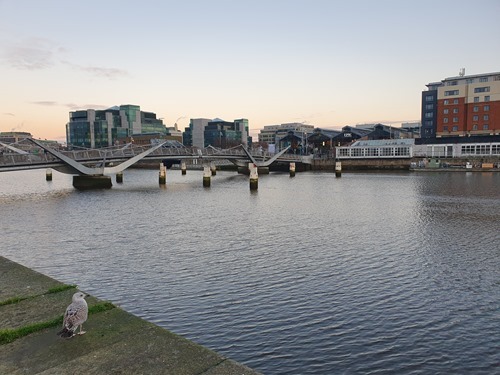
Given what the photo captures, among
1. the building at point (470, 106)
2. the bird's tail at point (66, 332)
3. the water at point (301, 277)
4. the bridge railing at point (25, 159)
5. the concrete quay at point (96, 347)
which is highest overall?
the building at point (470, 106)

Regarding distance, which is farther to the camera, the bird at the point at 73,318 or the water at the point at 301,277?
the water at the point at 301,277

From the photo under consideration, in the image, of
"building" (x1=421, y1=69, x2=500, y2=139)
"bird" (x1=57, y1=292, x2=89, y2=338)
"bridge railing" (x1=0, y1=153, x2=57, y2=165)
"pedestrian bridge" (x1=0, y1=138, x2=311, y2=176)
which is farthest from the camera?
"building" (x1=421, y1=69, x2=500, y2=139)

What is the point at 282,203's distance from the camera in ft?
147

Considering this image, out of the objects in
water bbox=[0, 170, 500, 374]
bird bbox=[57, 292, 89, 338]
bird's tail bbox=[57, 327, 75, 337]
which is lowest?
water bbox=[0, 170, 500, 374]

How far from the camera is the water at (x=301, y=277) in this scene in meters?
11.0

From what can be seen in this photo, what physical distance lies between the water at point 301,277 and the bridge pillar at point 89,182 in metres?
27.3

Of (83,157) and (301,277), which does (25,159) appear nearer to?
(83,157)

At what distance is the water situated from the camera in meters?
11.0

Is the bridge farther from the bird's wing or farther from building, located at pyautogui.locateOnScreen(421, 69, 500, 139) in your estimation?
building, located at pyautogui.locateOnScreen(421, 69, 500, 139)

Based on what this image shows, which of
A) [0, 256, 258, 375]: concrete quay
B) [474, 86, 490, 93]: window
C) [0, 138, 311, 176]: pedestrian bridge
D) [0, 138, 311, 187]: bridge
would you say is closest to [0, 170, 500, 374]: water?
[0, 256, 258, 375]: concrete quay

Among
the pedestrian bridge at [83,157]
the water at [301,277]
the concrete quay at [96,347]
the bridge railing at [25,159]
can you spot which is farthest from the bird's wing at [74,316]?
the bridge railing at [25,159]

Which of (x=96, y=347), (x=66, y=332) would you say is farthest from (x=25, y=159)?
(x=96, y=347)

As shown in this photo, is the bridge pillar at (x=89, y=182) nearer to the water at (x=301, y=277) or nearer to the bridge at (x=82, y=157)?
the bridge at (x=82, y=157)

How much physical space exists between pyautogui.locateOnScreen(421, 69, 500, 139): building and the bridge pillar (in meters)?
96.6
